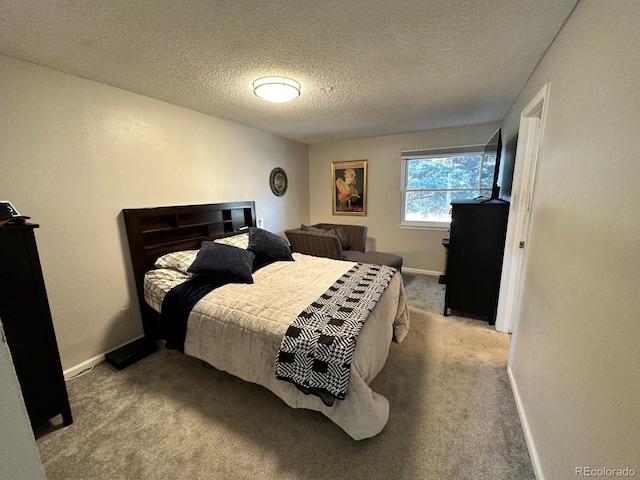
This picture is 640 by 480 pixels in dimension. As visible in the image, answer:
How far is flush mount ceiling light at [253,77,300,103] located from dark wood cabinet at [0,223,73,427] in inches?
68.0

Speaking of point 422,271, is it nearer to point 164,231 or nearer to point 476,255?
point 476,255

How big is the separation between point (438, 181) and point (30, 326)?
15.3 ft

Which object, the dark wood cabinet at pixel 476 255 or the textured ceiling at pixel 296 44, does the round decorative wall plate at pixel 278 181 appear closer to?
the textured ceiling at pixel 296 44

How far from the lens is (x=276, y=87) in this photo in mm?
2027

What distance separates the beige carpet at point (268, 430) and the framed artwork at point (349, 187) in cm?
298

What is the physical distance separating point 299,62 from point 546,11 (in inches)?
55.8

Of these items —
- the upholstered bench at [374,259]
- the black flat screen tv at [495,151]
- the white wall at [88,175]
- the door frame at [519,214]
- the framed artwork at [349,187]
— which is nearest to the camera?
the white wall at [88,175]

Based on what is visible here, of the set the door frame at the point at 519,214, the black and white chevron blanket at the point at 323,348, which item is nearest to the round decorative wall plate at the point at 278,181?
the black and white chevron blanket at the point at 323,348

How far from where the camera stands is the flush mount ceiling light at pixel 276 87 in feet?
6.64

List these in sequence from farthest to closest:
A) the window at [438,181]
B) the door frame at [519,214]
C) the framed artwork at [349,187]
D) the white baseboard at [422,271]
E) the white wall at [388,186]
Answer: the framed artwork at [349,187]
the white baseboard at [422,271]
the white wall at [388,186]
the window at [438,181]
the door frame at [519,214]

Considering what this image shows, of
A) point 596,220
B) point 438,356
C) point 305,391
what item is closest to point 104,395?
point 305,391

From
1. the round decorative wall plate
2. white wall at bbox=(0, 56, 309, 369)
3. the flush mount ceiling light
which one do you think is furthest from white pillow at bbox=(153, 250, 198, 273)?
the round decorative wall plate

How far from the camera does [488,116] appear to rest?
3244 mm

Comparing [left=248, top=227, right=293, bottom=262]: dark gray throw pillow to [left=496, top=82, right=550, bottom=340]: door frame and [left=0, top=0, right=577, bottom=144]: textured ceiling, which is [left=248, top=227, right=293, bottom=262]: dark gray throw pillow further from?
[left=496, top=82, right=550, bottom=340]: door frame
